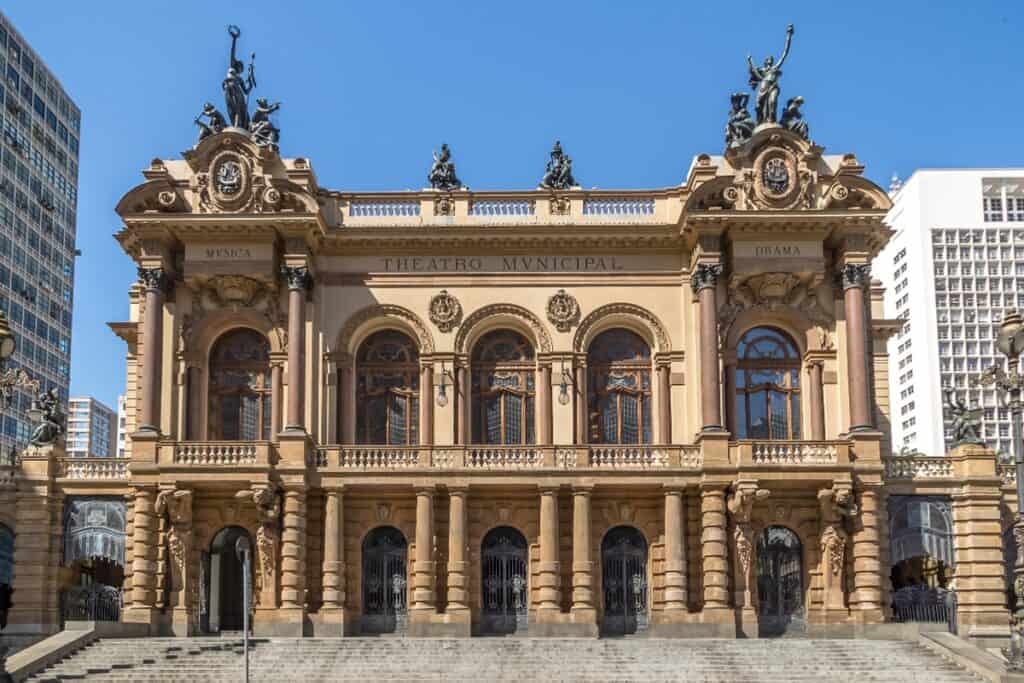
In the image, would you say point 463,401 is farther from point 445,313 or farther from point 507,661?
point 507,661

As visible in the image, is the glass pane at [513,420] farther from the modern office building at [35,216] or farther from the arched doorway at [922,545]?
the modern office building at [35,216]

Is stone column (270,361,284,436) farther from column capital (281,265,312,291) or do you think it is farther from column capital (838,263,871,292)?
column capital (838,263,871,292)

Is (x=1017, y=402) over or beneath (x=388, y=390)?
beneath

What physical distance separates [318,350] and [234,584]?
737cm

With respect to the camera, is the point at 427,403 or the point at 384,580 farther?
the point at 427,403

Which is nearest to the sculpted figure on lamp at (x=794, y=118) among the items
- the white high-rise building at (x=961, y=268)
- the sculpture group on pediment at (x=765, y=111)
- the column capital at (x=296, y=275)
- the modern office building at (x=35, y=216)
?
the sculpture group on pediment at (x=765, y=111)

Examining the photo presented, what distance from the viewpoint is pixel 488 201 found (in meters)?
42.6

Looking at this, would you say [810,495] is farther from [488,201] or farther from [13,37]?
[13,37]

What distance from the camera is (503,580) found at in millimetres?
40281

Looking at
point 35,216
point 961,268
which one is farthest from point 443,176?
point 961,268

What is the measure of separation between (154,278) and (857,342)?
822 inches

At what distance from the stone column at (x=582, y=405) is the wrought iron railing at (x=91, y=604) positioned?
1421 cm

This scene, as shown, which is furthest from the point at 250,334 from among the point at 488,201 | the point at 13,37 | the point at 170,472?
the point at 13,37

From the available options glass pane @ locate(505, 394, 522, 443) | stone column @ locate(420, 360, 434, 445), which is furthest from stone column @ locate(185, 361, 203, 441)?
glass pane @ locate(505, 394, 522, 443)
